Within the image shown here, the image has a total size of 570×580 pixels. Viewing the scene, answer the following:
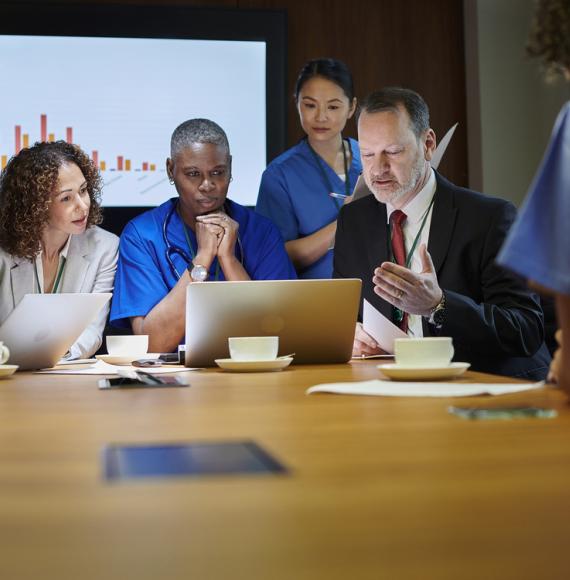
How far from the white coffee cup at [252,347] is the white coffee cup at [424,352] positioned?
1.31 feet

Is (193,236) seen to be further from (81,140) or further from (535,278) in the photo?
(535,278)

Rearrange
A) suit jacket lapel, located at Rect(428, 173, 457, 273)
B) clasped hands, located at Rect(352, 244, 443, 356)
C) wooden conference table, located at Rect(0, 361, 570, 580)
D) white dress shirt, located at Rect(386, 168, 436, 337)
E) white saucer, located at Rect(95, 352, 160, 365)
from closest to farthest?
wooden conference table, located at Rect(0, 361, 570, 580), clasped hands, located at Rect(352, 244, 443, 356), white saucer, located at Rect(95, 352, 160, 365), suit jacket lapel, located at Rect(428, 173, 457, 273), white dress shirt, located at Rect(386, 168, 436, 337)

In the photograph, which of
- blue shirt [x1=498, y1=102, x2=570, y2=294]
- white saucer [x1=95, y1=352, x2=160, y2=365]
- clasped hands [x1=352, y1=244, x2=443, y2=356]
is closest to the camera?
blue shirt [x1=498, y1=102, x2=570, y2=294]

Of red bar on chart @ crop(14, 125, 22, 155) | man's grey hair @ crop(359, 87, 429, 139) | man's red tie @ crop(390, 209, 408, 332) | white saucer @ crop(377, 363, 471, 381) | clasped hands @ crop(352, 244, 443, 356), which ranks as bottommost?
white saucer @ crop(377, 363, 471, 381)

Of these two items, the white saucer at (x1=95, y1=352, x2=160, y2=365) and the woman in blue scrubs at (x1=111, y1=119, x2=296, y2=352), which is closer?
the white saucer at (x1=95, y1=352, x2=160, y2=365)

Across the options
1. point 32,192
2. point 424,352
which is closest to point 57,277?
point 32,192

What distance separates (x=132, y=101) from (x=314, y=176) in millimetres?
1145

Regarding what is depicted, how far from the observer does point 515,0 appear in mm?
4453

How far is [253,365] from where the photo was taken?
5.55ft

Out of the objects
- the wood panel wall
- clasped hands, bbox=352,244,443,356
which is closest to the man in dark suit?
clasped hands, bbox=352,244,443,356

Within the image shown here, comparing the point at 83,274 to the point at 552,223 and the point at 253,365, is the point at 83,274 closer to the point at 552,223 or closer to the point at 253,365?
the point at 253,365

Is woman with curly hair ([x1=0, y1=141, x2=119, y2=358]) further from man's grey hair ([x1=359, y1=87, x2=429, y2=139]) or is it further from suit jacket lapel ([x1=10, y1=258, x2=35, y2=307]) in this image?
man's grey hair ([x1=359, y1=87, x2=429, y2=139])

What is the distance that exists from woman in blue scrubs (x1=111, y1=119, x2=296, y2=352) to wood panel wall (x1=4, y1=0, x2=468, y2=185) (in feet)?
4.12

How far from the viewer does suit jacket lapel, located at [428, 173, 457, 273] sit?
2.41 m
